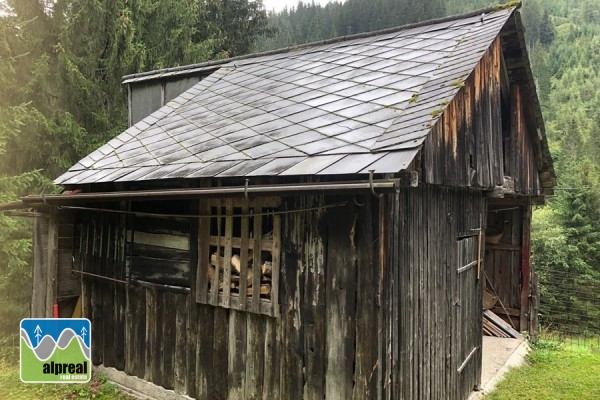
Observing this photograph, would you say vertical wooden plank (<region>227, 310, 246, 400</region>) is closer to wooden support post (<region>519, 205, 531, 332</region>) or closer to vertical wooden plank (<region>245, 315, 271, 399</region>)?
vertical wooden plank (<region>245, 315, 271, 399</region>)

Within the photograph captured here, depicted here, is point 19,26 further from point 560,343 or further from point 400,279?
point 560,343

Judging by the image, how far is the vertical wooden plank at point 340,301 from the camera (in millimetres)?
4215

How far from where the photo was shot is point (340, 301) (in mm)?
4293

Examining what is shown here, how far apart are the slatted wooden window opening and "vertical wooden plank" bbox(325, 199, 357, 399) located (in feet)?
2.14

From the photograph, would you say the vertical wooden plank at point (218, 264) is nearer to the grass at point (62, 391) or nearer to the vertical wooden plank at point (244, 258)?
the vertical wooden plank at point (244, 258)

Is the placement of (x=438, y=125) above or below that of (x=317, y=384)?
above

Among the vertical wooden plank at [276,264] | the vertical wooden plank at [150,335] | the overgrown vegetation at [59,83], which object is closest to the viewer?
the vertical wooden plank at [276,264]

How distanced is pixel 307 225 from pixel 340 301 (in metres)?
0.81

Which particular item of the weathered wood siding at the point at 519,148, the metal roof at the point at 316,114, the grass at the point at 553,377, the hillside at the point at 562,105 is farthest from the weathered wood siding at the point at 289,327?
the hillside at the point at 562,105

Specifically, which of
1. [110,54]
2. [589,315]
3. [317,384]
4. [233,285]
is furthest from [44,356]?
[589,315]

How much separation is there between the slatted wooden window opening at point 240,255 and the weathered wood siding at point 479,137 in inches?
70.0

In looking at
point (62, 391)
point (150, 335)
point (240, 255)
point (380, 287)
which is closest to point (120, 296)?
point (150, 335)

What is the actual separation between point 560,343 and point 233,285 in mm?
9801

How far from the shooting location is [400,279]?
4.29 m
